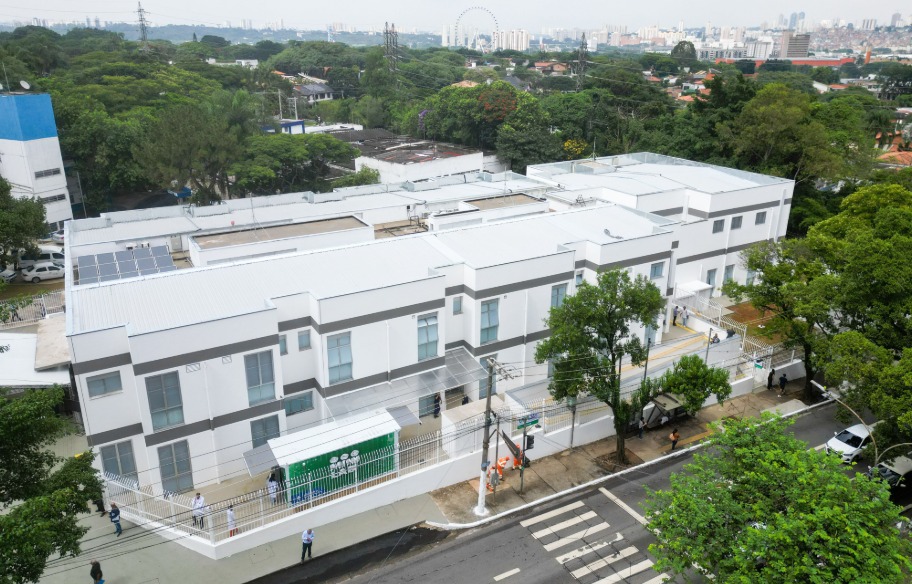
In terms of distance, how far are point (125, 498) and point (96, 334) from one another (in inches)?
230

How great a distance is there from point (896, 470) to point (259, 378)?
2575 centimetres

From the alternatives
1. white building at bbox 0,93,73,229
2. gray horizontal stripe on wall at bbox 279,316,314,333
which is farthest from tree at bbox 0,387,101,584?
white building at bbox 0,93,73,229

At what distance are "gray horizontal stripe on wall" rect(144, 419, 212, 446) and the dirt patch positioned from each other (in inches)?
629

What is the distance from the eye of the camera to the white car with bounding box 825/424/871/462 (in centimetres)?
2765

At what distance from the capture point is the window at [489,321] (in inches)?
1181

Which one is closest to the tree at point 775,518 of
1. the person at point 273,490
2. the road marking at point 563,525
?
the road marking at point 563,525

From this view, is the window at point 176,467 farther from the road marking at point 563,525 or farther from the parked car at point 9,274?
the parked car at point 9,274

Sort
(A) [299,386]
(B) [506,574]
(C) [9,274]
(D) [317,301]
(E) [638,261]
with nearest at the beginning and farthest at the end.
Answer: (B) [506,574]
(D) [317,301]
(A) [299,386]
(E) [638,261]
(C) [9,274]

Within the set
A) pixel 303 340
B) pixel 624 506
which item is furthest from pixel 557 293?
pixel 303 340

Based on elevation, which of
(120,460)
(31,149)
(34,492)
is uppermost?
(31,149)

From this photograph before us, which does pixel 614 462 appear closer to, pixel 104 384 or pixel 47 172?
pixel 104 384

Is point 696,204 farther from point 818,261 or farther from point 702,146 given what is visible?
point 702,146

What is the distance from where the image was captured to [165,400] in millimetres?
23672

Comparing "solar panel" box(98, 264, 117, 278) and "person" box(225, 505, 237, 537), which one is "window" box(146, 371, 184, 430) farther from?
"solar panel" box(98, 264, 117, 278)
